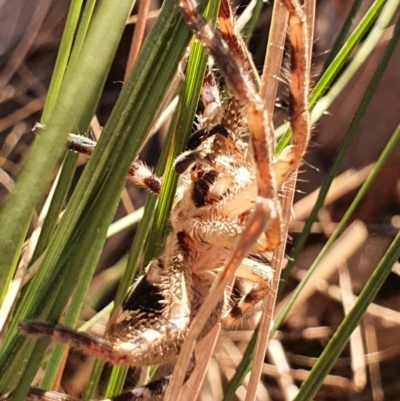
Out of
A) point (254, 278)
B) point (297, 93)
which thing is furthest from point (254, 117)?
point (254, 278)

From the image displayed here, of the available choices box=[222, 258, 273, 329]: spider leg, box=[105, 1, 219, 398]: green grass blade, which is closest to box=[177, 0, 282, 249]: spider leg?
box=[105, 1, 219, 398]: green grass blade

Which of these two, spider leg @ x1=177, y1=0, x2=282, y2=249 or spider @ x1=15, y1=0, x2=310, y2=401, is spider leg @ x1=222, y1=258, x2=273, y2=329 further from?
spider leg @ x1=177, y1=0, x2=282, y2=249

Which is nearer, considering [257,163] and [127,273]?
[257,163]

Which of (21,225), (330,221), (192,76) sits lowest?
(21,225)

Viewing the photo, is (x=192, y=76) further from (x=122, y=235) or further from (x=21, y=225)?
(x=122, y=235)

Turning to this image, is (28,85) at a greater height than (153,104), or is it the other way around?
(28,85)

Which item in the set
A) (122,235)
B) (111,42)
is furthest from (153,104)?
(122,235)

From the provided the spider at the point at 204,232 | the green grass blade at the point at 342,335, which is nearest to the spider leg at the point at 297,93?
the spider at the point at 204,232

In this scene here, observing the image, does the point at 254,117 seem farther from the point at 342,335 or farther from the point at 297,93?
the point at 342,335
